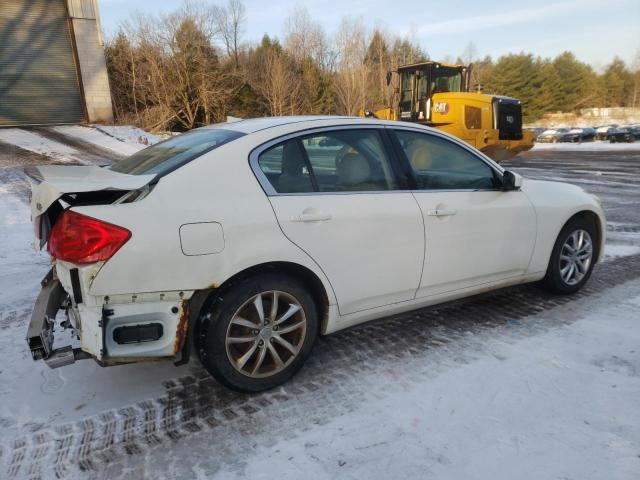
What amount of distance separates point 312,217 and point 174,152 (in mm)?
1002

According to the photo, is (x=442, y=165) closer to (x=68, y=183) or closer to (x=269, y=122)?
(x=269, y=122)

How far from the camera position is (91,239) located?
218 cm

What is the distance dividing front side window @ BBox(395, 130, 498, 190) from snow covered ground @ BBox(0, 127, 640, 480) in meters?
1.10

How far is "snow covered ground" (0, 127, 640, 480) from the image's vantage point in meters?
2.11

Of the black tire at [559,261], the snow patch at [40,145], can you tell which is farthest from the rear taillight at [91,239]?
the snow patch at [40,145]

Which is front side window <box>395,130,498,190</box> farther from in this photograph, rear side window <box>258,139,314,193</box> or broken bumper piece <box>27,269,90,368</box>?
broken bumper piece <box>27,269,90,368</box>

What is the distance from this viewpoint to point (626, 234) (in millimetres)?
6270

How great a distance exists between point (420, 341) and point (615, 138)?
121 feet

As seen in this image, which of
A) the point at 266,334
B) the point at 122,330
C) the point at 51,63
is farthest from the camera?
the point at 51,63

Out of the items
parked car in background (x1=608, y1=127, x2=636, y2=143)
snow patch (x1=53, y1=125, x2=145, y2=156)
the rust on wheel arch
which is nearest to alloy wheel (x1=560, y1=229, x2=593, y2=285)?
the rust on wheel arch

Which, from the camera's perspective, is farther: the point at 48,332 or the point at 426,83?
the point at 426,83

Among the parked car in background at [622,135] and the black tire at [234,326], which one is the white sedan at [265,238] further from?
the parked car in background at [622,135]

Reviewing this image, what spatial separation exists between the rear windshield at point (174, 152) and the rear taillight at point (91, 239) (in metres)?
0.45

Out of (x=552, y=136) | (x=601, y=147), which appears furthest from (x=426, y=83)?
(x=552, y=136)
